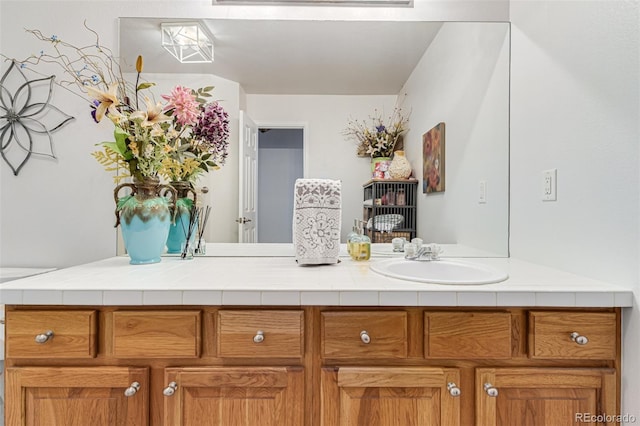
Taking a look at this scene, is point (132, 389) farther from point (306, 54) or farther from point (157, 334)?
point (306, 54)

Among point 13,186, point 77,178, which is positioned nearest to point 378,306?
point 77,178

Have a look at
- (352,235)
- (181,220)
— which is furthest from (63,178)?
(352,235)

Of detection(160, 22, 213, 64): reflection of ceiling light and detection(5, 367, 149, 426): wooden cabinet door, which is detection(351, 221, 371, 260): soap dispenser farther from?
detection(160, 22, 213, 64): reflection of ceiling light

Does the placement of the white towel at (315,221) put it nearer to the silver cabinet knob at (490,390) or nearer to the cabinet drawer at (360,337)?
the cabinet drawer at (360,337)

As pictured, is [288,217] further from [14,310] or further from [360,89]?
[14,310]

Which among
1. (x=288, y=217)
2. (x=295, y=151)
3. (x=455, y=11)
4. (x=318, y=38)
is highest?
(x=455, y=11)

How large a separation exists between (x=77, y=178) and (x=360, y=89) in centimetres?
134

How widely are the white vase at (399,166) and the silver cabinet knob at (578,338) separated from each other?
89 cm

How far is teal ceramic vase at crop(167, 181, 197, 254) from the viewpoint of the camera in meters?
1.50

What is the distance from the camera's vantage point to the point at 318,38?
1.56 metres

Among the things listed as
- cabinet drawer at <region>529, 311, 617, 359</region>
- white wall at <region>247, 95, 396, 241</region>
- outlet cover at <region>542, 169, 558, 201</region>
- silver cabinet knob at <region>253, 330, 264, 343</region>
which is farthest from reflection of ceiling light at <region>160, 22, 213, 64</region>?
cabinet drawer at <region>529, 311, 617, 359</region>

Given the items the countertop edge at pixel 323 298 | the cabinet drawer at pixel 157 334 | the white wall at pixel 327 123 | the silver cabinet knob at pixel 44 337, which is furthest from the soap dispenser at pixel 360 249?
the silver cabinet knob at pixel 44 337

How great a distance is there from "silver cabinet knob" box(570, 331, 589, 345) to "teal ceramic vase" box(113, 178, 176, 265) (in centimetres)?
140

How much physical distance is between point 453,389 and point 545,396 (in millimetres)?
265
